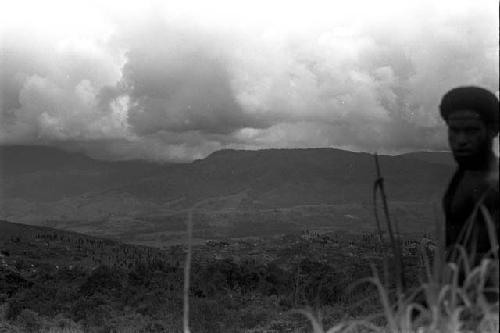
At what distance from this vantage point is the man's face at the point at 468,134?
365 cm

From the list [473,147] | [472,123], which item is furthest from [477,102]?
[473,147]

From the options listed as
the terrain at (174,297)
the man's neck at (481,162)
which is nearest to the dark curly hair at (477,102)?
the man's neck at (481,162)

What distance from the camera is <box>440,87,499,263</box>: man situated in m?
3.63

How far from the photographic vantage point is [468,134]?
12.0 feet

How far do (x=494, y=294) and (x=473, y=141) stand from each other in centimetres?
84

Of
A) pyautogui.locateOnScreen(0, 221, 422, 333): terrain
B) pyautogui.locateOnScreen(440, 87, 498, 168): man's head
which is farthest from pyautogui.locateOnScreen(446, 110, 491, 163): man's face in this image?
pyautogui.locateOnScreen(0, 221, 422, 333): terrain

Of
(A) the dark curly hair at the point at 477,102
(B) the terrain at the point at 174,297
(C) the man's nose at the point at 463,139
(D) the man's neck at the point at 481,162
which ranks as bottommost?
(B) the terrain at the point at 174,297

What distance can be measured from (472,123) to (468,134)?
64 millimetres

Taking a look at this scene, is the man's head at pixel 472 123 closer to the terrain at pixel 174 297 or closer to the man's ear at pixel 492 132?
the man's ear at pixel 492 132

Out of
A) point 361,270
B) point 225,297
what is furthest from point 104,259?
point 225,297

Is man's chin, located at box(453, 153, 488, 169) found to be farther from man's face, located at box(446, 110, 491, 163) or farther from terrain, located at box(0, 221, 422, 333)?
terrain, located at box(0, 221, 422, 333)

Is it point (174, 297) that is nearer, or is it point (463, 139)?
point (463, 139)

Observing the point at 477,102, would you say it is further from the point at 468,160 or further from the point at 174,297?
the point at 174,297

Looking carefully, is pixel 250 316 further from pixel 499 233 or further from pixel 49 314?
pixel 499 233
